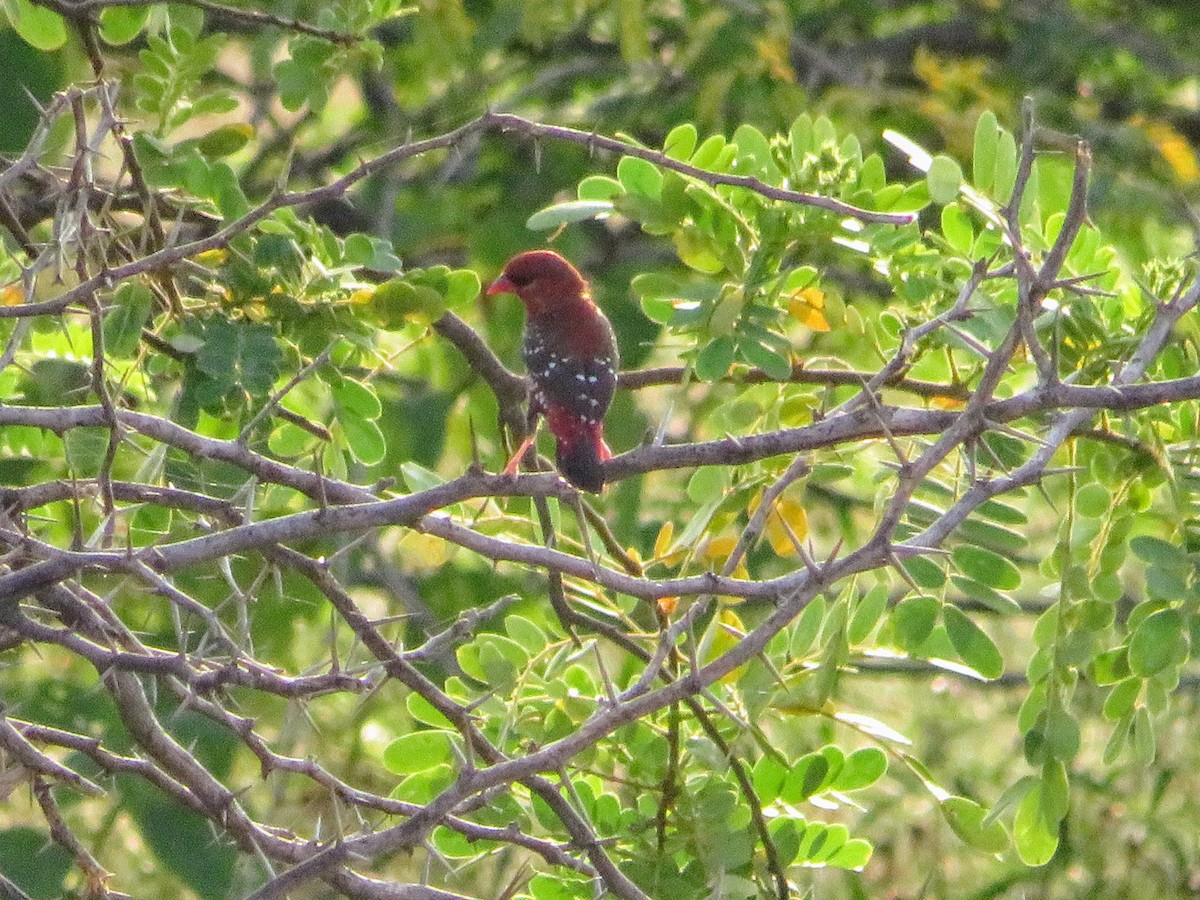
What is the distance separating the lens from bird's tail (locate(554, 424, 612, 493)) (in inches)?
141

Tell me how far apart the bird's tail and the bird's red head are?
0.95m

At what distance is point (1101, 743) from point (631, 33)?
330cm

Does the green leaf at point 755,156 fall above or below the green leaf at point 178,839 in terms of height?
above

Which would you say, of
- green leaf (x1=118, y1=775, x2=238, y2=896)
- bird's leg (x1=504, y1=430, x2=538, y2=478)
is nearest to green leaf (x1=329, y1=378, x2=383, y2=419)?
bird's leg (x1=504, y1=430, x2=538, y2=478)

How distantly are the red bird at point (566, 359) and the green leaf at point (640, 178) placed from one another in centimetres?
57

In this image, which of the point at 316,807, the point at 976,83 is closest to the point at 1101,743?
the point at 976,83

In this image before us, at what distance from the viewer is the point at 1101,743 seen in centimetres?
636

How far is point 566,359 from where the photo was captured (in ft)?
14.9

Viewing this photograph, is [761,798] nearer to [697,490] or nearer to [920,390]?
[697,490]

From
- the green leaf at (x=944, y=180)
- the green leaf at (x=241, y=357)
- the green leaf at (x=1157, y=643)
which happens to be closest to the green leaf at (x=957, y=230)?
the green leaf at (x=944, y=180)

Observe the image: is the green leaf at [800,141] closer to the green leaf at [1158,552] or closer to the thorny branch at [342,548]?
the thorny branch at [342,548]

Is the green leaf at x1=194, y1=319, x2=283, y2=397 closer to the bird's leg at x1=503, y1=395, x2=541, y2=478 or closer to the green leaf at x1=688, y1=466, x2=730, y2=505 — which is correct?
the bird's leg at x1=503, y1=395, x2=541, y2=478

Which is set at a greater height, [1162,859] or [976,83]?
[976,83]

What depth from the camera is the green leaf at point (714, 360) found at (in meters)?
3.20
